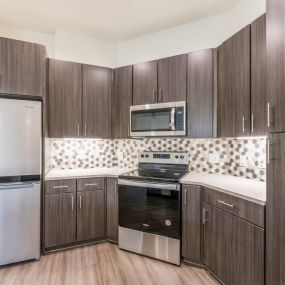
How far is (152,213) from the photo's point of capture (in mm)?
2566

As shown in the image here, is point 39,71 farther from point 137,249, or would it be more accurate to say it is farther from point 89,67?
point 137,249

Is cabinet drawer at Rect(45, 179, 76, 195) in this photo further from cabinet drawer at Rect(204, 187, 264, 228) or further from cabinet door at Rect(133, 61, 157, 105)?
cabinet drawer at Rect(204, 187, 264, 228)

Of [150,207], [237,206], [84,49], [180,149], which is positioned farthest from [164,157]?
[84,49]

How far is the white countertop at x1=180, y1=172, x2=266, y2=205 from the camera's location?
1.72 meters

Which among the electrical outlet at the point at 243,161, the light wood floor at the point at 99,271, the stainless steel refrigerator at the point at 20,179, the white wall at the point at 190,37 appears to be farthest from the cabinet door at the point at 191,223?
the white wall at the point at 190,37

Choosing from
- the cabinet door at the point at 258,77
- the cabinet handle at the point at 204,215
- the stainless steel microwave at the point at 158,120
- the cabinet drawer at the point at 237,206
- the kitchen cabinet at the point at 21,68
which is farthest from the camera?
the stainless steel microwave at the point at 158,120

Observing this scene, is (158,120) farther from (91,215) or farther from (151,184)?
(91,215)

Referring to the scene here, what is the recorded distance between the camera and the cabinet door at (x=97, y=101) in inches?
121

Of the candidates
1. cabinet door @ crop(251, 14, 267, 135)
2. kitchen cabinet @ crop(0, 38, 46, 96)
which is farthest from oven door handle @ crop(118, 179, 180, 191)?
kitchen cabinet @ crop(0, 38, 46, 96)

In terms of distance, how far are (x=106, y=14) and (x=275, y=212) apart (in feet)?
8.58

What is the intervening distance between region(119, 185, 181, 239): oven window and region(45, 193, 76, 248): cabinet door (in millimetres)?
557

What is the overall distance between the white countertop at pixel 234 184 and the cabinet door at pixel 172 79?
3.00 ft

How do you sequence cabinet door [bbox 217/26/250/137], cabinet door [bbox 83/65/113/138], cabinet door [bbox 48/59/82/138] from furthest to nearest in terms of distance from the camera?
cabinet door [bbox 83/65/113/138] → cabinet door [bbox 48/59/82/138] → cabinet door [bbox 217/26/250/137]

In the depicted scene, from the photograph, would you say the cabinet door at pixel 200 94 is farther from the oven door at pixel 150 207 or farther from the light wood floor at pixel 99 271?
the light wood floor at pixel 99 271
